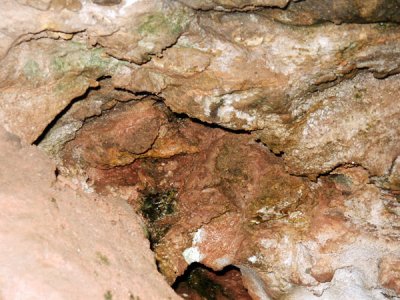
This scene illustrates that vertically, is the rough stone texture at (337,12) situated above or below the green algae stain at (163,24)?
above

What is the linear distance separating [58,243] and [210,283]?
2.86 m

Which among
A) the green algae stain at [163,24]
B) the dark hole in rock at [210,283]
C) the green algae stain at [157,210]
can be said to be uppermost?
the green algae stain at [163,24]

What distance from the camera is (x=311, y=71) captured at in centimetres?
317

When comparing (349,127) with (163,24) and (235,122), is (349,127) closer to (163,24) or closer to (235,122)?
(235,122)

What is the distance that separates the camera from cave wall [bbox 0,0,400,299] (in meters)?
2.95

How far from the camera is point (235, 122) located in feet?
11.7

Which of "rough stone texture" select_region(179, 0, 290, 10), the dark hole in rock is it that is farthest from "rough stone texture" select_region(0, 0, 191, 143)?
the dark hole in rock

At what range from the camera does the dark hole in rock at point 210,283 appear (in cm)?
521

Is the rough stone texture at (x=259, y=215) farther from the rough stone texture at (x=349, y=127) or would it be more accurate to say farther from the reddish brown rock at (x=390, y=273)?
the rough stone texture at (x=349, y=127)

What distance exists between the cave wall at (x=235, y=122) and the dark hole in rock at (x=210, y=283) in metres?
0.42

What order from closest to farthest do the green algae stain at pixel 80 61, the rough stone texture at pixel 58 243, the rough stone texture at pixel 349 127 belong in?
the rough stone texture at pixel 58 243 → the green algae stain at pixel 80 61 → the rough stone texture at pixel 349 127

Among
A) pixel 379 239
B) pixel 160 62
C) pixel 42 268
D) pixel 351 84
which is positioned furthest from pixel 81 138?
pixel 379 239

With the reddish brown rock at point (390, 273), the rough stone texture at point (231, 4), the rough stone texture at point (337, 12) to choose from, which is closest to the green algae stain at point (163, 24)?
the rough stone texture at point (231, 4)

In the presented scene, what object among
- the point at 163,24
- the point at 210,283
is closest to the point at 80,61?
the point at 163,24
